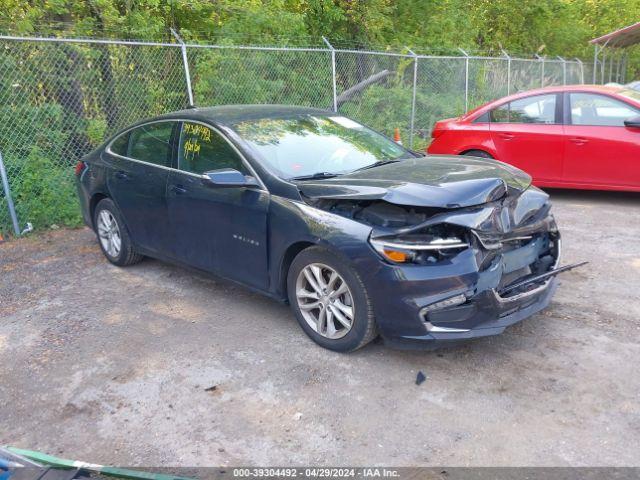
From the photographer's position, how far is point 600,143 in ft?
24.3

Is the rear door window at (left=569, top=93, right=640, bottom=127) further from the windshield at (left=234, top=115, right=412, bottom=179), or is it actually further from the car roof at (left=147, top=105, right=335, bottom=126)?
the car roof at (left=147, top=105, right=335, bottom=126)

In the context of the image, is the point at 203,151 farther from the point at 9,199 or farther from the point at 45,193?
the point at 45,193

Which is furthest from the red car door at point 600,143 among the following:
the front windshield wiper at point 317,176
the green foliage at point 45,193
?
the green foliage at point 45,193

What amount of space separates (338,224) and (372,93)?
28.0 ft

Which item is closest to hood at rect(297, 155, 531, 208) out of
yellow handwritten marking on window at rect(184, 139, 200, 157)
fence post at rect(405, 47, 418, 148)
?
yellow handwritten marking on window at rect(184, 139, 200, 157)

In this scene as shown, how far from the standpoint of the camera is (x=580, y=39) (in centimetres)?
2617

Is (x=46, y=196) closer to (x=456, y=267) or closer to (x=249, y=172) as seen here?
(x=249, y=172)

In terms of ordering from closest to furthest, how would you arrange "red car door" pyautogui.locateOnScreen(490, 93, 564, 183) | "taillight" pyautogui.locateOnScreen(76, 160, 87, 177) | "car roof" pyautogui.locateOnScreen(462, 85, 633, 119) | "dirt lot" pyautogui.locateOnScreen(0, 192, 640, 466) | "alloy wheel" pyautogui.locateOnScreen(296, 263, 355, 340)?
"dirt lot" pyautogui.locateOnScreen(0, 192, 640, 466) → "alloy wheel" pyautogui.locateOnScreen(296, 263, 355, 340) → "taillight" pyautogui.locateOnScreen(76, 160, 87, 177) → "car roof" pyautogui.locateOnScreen(462, 85, 633, 119) → "red car door" pyautogui.locateOnScreen(490, 93, 564, 183)

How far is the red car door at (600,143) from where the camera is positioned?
7.27 m

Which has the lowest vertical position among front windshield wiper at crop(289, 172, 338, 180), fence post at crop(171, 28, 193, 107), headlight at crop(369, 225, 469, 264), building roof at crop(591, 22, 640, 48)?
headlight at crop(369, 225, 469, 264)

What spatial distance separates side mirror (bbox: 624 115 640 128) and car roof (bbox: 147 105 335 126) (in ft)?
13.3

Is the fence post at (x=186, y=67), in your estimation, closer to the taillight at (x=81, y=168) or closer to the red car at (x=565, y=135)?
the taillight at (x=81, y=168)

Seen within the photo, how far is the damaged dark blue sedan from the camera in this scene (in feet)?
11.6

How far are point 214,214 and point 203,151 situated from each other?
566 millimetres
